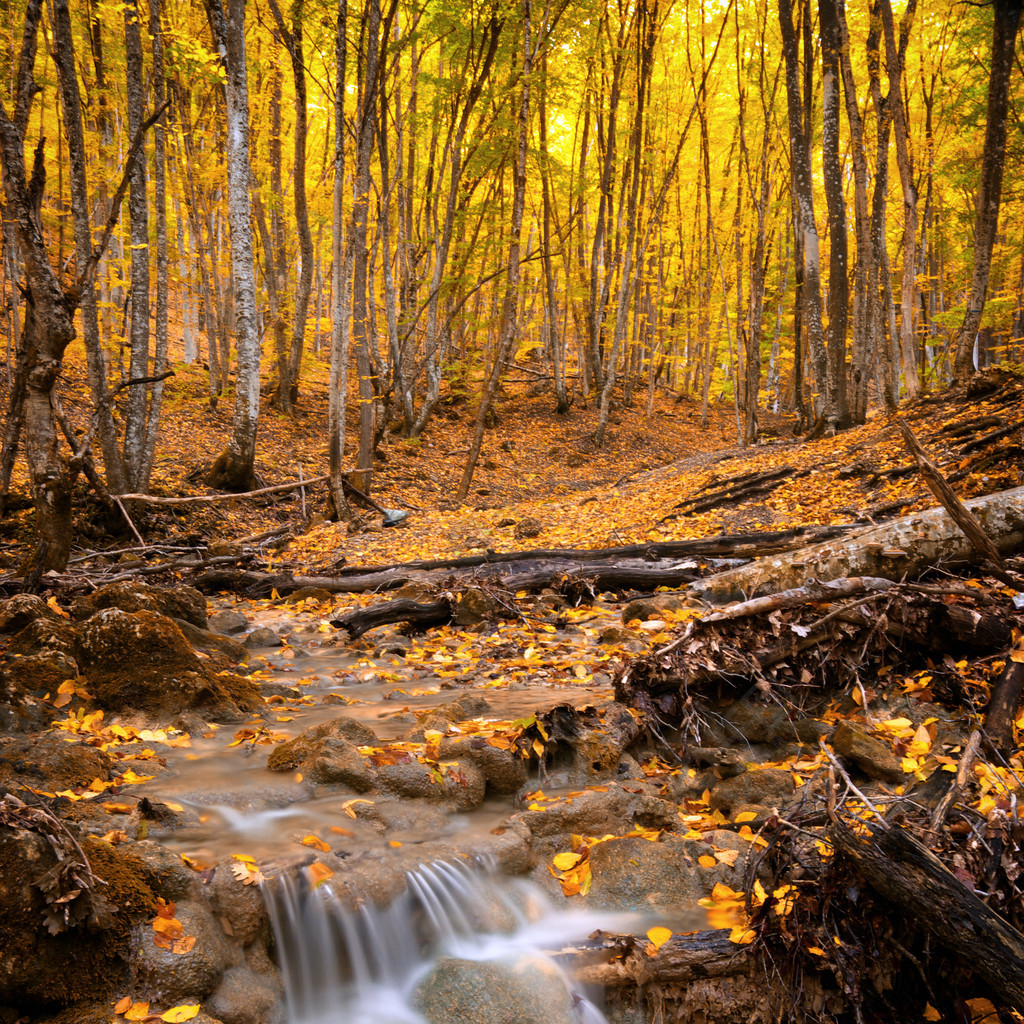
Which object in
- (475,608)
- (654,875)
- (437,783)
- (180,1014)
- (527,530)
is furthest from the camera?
(527,530)

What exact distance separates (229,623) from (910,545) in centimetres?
626

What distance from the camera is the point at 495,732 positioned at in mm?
3801

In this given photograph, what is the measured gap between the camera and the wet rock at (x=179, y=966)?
6.84ft

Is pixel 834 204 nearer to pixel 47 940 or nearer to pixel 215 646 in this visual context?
pixel 215 646

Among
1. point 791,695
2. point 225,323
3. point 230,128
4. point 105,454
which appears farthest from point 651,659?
point 225,323

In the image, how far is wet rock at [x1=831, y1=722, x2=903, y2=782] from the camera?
2977 mm

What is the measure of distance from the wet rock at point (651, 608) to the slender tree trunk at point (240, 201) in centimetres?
857

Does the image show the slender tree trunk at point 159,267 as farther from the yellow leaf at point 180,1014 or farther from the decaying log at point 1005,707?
the decaying log at point 1005,707

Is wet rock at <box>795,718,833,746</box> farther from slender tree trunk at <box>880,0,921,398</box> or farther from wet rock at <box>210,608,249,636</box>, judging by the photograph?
slender tree trunk at <box>880,0,921,398</box>

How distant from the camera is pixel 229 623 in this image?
665 centimetres

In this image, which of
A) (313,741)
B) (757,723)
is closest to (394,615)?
(313,741)

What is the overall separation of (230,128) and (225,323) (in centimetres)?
889

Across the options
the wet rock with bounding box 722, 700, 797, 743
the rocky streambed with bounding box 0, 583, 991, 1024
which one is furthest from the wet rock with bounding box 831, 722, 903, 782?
the wet rock with bounding box 722, 700, 797, 743

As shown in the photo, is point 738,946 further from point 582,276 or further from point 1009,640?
point 582,276
